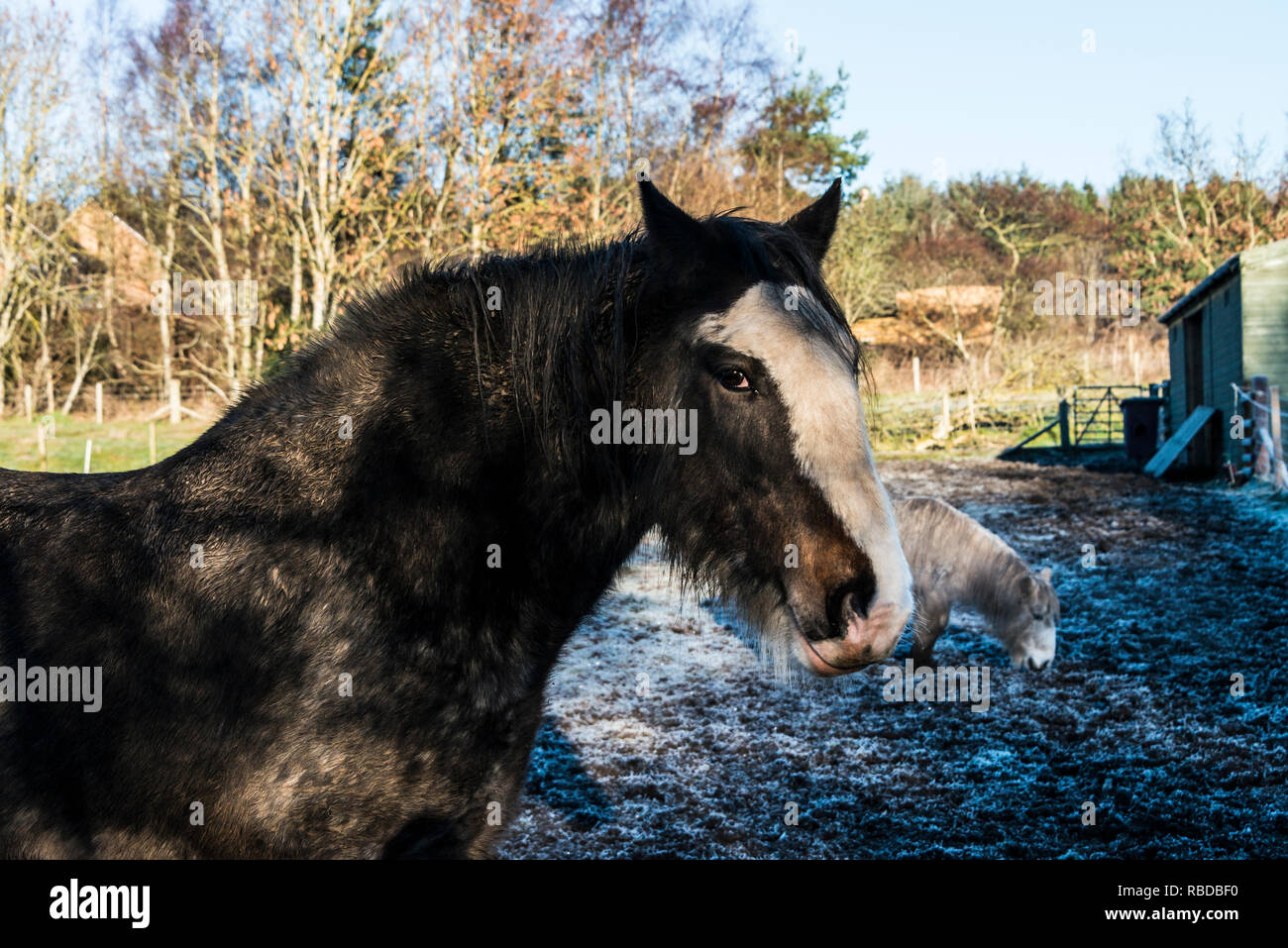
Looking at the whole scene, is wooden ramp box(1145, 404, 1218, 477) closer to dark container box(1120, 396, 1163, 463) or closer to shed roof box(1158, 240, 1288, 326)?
dark container box(1120, 396, 1163, 463)

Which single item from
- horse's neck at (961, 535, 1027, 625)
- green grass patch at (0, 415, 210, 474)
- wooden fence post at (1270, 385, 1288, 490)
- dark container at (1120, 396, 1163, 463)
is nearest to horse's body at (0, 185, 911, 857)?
horse's neck at (961, 535, 1027, 625)

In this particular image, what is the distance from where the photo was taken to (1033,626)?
25.2 ft

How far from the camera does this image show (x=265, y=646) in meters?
1.97

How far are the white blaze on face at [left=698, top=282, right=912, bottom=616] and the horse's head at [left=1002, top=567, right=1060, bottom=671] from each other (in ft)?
21.1

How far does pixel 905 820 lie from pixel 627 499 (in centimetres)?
366

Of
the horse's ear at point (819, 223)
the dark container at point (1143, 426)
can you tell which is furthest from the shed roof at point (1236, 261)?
the horse's ear at point (819, 223)

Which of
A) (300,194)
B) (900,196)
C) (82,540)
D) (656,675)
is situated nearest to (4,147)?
(300,194)

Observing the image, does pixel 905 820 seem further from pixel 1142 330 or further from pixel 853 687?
pixel 1142 330

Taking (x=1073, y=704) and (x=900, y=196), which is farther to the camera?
(x=900, y=196)

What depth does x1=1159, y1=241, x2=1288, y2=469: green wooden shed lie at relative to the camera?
17.7 meters

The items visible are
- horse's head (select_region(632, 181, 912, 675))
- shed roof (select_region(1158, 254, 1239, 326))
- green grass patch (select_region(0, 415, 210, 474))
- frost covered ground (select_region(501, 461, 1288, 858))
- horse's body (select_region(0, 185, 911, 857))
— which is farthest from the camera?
green grass patch (select_region(0, 415, 210, 474))

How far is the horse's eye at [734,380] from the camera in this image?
2146 millimetres

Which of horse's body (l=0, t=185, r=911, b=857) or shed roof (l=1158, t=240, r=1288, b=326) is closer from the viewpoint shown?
horse's body (l=0, t=185, r=911, b=857)

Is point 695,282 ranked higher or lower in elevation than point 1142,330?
lower
